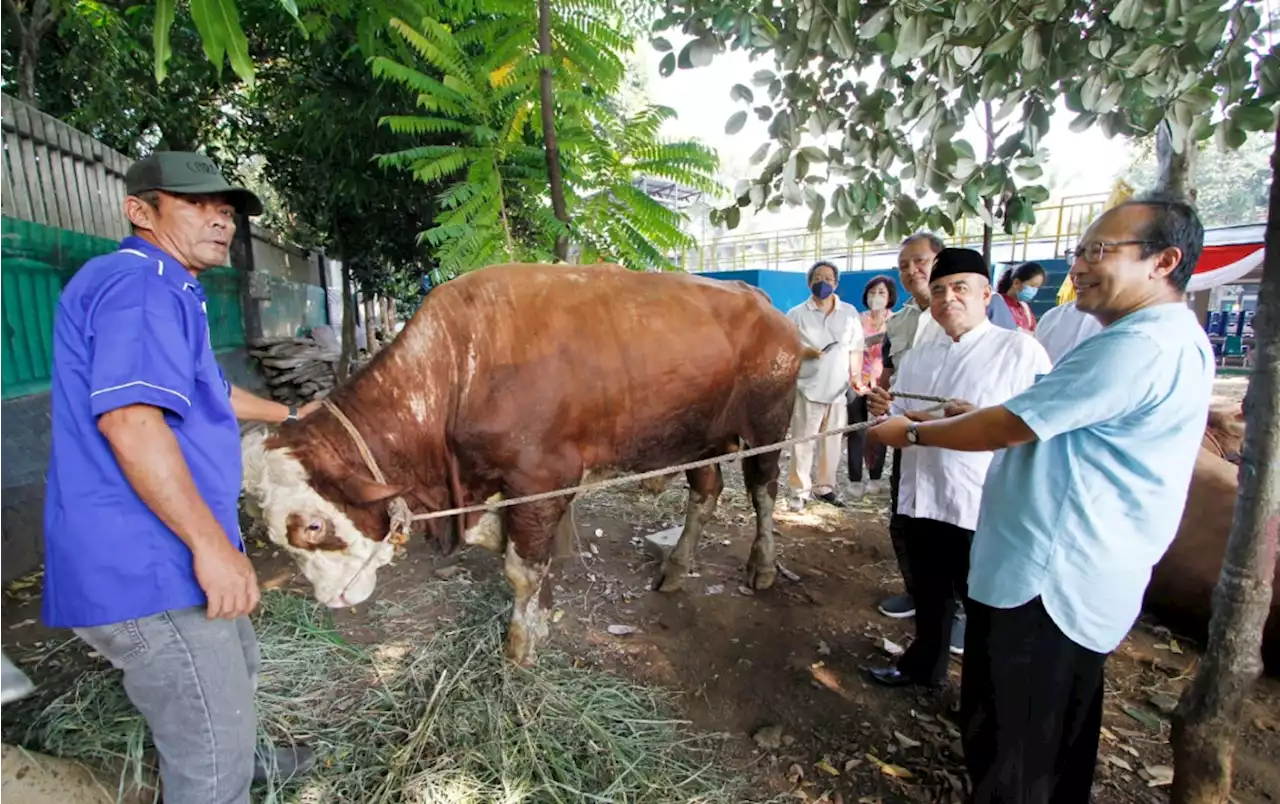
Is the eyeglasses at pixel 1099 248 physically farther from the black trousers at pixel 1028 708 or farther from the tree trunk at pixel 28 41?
the tree trunk at pixel 28 41

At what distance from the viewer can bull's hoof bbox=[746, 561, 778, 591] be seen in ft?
14.9


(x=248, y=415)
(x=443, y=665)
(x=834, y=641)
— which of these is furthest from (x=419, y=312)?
(x=834, y=641)

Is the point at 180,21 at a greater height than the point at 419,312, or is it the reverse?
the point at 180,21

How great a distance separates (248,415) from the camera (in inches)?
105

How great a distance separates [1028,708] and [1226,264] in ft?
55.6

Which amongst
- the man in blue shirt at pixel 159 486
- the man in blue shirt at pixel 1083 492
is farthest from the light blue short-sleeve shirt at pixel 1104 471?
the man in blue shirt at pixel 159 486

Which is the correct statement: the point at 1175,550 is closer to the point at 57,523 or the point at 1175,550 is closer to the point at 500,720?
the point at 500,720

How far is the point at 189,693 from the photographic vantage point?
1.76 m

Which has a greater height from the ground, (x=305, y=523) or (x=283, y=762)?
(x=305, y=523)

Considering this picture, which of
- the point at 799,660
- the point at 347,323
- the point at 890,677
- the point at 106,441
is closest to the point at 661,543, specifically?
the point at 799,660

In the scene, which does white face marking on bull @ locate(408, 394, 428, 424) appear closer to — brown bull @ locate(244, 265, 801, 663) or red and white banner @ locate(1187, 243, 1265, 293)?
brown bull @ locate(244, 265, 801, 663)

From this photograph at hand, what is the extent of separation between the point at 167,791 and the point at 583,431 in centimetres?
220

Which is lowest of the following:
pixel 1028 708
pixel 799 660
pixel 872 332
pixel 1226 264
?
pixel 799 660

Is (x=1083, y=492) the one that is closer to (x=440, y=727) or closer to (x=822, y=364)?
(x=440, y=727)
